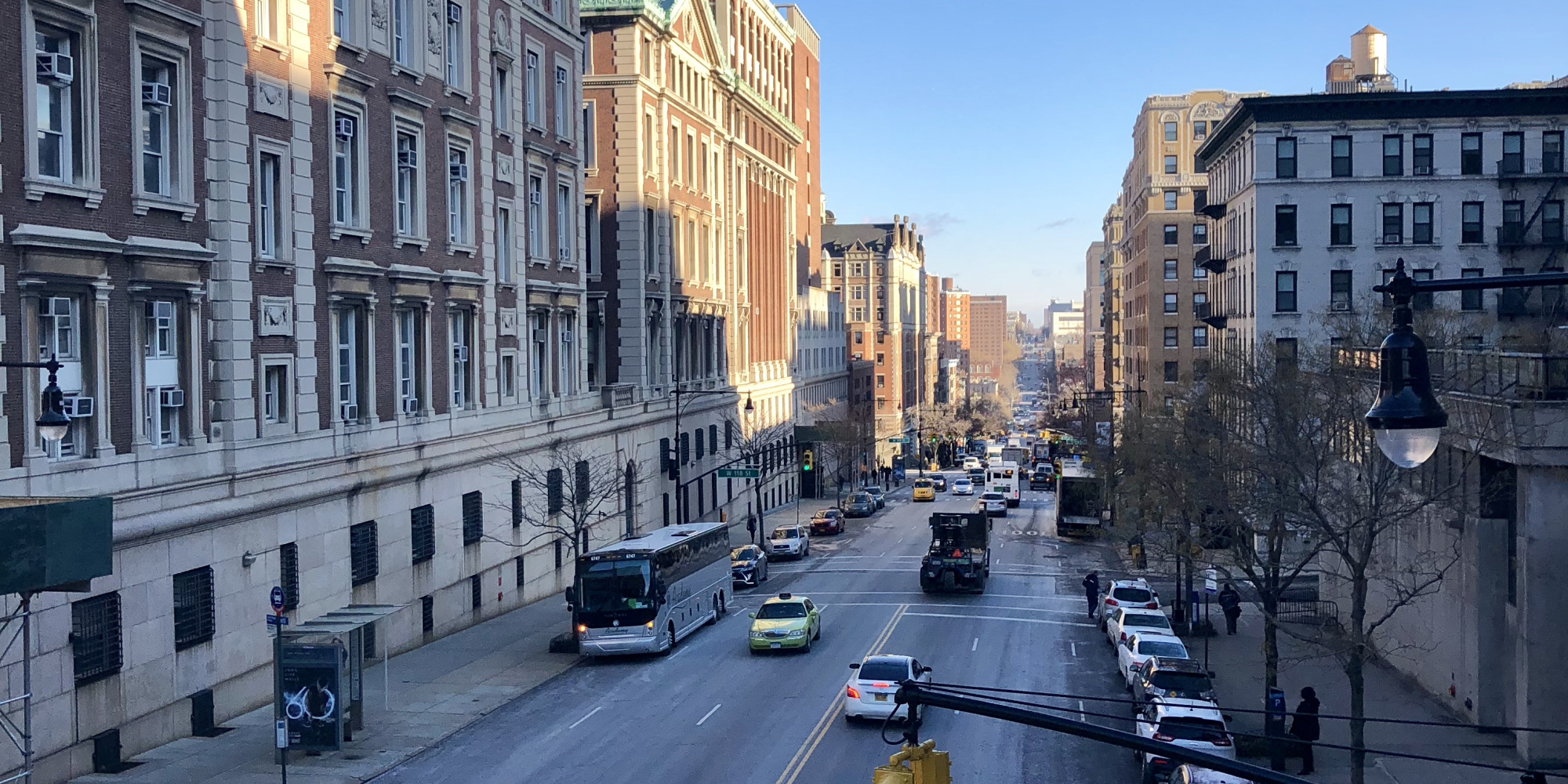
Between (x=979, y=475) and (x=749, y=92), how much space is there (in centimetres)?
4309

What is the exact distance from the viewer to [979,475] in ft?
372

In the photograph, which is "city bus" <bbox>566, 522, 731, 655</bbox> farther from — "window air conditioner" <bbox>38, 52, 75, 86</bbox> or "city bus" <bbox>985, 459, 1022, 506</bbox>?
"city bus" <bbox>985, 459, 1022, 506</bbox>

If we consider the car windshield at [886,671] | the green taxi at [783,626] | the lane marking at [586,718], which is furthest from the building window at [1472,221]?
the lane marking at [586,718]

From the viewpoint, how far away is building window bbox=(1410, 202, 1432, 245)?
198 feet

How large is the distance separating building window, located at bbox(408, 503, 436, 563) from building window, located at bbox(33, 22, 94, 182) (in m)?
14.6

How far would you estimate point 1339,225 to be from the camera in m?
61.7

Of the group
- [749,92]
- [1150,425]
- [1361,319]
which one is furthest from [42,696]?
[749,92]

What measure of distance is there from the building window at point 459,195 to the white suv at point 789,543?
25.0 metres

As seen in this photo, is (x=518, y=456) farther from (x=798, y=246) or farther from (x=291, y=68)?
(x=798, y=246)

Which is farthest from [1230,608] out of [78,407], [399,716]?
[78,407]

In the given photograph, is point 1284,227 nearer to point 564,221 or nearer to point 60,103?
point 564,221

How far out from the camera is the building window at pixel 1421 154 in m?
60.1

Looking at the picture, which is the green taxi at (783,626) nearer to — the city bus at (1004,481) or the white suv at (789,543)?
the white suv at (789,543)

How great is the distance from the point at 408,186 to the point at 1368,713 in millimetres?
27437
